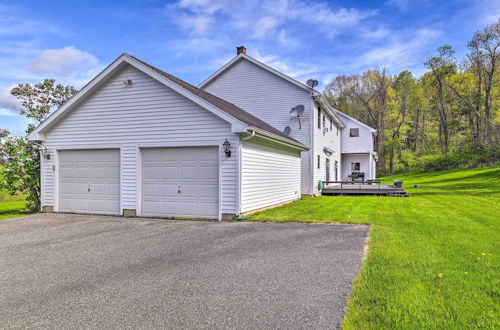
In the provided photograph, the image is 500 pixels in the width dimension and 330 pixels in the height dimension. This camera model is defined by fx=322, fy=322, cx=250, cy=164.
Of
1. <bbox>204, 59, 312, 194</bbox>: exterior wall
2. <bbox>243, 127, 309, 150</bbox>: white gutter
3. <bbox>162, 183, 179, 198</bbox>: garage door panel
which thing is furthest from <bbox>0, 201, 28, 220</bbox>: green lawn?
<bbox>204, 59, 312, 194</bbox>: exterior wall

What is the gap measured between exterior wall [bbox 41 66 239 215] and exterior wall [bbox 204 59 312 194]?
7.64 m

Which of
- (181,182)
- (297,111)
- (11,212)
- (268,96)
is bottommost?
(11,212)

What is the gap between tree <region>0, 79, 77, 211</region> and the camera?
11133 millimetres

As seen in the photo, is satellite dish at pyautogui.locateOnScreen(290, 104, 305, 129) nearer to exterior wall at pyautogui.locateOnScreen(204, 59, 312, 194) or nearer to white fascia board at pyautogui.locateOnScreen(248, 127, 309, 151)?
exterior wall at pyautogui.locateOnScreen(204, 59, 312, 194)

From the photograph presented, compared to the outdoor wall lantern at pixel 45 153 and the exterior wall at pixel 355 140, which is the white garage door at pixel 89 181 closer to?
the outdoor wall lantern at pixel 45 153

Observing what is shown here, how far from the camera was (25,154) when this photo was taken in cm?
1148

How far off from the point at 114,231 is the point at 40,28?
10054mm

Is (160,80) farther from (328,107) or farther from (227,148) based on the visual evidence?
(328,107)

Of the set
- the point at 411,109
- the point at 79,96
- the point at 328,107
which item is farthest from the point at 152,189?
the point at 411,109

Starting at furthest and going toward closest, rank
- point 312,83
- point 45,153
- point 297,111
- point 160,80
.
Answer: point 297,111 → point 312,83 → point 45,153 → point 160,80

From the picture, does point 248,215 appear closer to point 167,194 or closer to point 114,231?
point 167,194

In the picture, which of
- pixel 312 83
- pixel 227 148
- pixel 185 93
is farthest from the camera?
pixel 312 83

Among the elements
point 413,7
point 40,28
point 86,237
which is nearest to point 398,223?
point 86,237

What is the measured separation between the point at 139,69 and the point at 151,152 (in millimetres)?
2623
